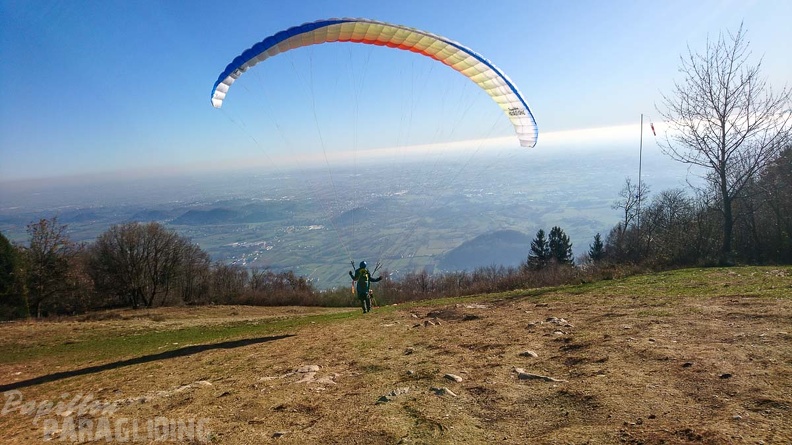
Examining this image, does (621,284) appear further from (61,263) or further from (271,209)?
(271,209)

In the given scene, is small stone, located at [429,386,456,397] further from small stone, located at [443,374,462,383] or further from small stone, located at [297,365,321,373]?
small stone, located at [297,365,321,373]

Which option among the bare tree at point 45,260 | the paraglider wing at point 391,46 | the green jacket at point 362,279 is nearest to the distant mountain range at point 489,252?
the bare tree at point 45,260

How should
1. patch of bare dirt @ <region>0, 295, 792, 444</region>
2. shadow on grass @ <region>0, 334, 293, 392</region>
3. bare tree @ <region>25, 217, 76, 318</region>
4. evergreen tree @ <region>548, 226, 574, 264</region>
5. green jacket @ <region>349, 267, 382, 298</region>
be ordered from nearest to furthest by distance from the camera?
A: 1. patch of bare dirt @ <region>0, 295, 792, 444</region>
2. shadow on grass @ <region>0, 334, 293, 392</region>
3. green jacket @ <region>349, 267, 382, 298</region>
4. bare tree @ <region>25, 217, 76, 318</region>
5. evergreen tree @ <region>548, 226, 574, 264</region>

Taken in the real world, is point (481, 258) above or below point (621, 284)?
below

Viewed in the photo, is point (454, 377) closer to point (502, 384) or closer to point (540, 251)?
point (502, 384)

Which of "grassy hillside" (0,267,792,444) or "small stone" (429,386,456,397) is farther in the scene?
"small stone" (429,386,456,397)

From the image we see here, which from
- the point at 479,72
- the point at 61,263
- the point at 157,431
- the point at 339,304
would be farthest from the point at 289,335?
the point at 61,263

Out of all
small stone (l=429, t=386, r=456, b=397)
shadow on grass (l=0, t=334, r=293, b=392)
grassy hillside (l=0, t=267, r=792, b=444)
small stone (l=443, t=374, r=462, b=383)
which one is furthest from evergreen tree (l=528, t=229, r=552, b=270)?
small stone (l=429, t=386, r=456, b=397)
